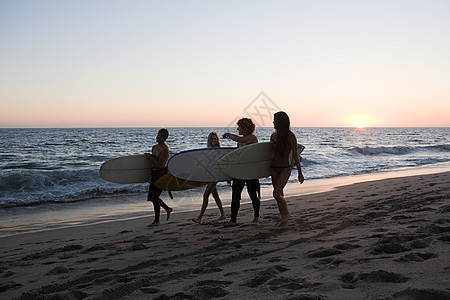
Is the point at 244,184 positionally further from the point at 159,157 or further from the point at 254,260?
the point at 254,260

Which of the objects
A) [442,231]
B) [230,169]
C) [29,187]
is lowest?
[29,187]

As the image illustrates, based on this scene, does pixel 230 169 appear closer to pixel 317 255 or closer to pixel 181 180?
pixel 181 180

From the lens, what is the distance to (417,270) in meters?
2.64

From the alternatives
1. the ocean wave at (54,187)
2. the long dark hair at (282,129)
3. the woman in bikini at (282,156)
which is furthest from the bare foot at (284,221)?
the ocean wave at (54,187)

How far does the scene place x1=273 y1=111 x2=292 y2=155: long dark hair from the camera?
5055 millimetres

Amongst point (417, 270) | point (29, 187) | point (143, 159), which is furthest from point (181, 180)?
point (29, 187)

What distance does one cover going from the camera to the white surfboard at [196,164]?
6.34 meters

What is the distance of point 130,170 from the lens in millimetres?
7242

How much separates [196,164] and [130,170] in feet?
4.97

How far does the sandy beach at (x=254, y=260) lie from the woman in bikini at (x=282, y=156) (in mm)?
428

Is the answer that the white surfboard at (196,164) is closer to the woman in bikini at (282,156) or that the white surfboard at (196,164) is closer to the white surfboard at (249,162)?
the white surfboard at (249,162)

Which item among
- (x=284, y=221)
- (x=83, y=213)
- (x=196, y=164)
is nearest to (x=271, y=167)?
(x=284, y=221)

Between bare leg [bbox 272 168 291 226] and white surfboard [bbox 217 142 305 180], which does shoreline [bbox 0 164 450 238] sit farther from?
bare leg [bbox 272 168 291 226]

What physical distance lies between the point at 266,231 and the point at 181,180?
2.16 meters
